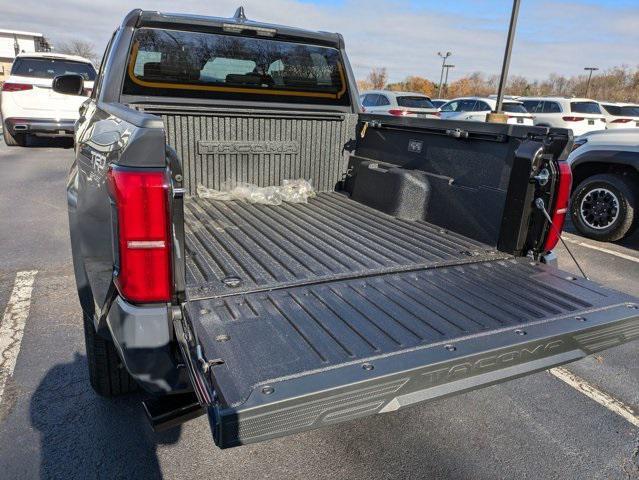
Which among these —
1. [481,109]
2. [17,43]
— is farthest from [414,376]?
[17,43]

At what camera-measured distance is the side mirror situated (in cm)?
419

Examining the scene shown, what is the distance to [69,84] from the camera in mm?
4215

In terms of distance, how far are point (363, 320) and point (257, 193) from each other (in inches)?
86.6

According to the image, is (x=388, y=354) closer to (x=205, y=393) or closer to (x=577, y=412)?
(x=205, y=393)

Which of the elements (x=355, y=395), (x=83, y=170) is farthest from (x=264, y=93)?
(x=355, y=395)

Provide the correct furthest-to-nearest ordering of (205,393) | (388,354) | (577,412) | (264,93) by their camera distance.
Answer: (264,93)
(577,412)
(388,354)
(205,393)

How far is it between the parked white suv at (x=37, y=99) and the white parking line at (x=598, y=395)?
10.1m

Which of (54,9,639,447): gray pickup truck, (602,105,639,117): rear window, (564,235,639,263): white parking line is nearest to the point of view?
(54,9,639,447): gray pickup truck

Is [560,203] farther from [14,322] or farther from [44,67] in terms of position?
[44,67]

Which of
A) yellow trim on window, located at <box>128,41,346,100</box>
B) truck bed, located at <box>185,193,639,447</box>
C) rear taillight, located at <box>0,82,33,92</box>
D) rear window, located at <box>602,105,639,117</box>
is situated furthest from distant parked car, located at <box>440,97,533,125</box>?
truck bed, located at <box>185,193,639,447</box>

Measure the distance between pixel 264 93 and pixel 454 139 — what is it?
1648mm

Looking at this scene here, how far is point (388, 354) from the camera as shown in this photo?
5.80 ft

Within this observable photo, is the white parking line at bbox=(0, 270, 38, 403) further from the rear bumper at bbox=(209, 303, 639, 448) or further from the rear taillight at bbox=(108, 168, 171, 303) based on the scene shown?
the rear bumper at bbox=(209, 303, 639, 448)

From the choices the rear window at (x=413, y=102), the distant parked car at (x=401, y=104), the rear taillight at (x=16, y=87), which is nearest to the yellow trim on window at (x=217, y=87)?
the rear taillight at (x=16, y=87)
